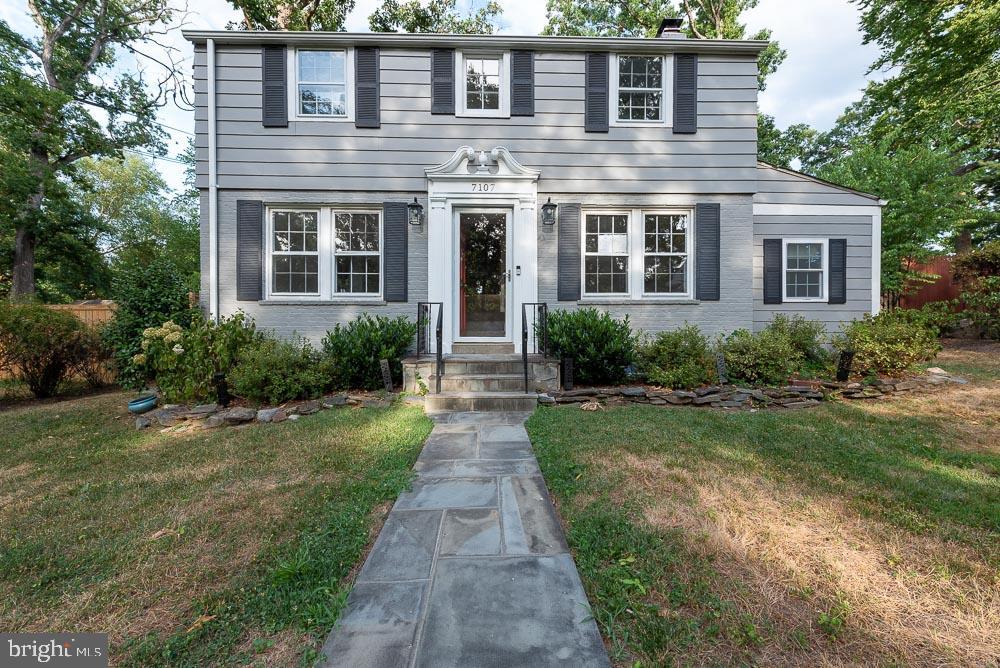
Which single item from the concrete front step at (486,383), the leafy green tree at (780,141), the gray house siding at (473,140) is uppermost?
the leafy green tree at (780,141)

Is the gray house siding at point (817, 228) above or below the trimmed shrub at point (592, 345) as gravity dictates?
above

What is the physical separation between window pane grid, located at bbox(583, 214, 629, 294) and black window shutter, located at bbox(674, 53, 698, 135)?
1.63 metres

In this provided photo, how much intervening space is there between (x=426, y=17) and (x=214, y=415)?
13545mm

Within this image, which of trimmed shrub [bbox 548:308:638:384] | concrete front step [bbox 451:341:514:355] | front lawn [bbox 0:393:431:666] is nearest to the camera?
front lawn [bbox 0:393:431:666]

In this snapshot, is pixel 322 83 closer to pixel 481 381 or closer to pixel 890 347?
pixel 481 381

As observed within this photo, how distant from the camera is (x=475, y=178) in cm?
618

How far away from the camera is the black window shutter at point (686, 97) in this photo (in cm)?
641

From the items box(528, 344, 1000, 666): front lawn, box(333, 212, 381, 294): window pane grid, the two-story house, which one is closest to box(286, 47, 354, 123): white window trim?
the two-story house

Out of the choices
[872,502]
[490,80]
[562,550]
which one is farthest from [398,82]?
[872,502]

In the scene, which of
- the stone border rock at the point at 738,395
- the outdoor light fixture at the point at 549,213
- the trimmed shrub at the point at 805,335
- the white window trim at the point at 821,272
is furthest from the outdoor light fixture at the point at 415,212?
the white window trim at the point at 821,272

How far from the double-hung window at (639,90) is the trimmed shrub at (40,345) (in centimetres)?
884

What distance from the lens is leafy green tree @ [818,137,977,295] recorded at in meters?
10.7

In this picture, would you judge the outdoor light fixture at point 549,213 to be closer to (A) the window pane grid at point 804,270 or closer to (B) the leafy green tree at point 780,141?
(A) the window pane grid at point 804,270

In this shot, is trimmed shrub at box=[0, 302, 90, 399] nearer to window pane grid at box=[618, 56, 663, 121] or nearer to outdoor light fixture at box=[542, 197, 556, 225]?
outdoor light fixture at box=[542, 197, 556, 225]
